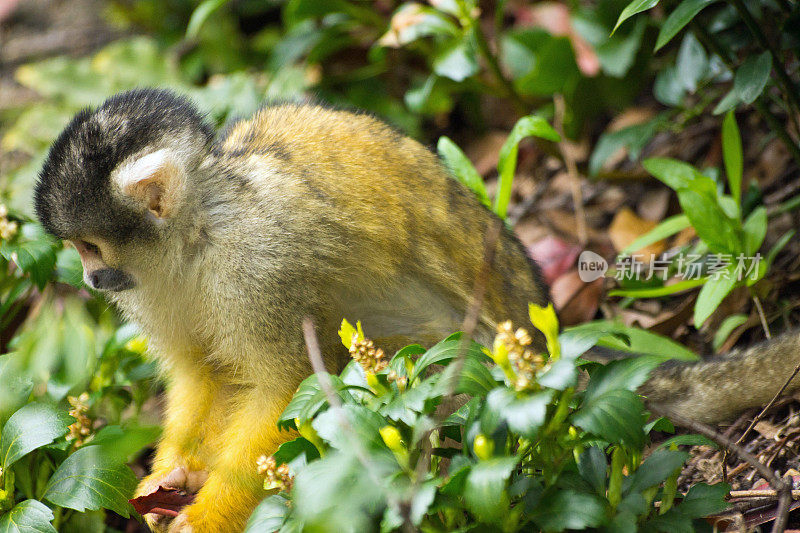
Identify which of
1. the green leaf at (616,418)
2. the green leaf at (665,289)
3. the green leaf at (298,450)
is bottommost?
the green leaf at (665,289)

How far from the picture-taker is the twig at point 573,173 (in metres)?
3.74

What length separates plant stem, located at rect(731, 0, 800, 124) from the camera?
256 cm

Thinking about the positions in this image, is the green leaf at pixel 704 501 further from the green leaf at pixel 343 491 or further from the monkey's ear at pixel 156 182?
the monkey's ear at pixel 156 182

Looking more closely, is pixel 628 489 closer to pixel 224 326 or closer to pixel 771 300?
pixel 224 326

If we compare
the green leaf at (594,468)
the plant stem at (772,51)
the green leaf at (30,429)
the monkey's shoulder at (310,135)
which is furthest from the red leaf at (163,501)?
the plant stem at (772,51)

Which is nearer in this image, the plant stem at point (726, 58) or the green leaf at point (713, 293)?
the green leaf at point (713, 293)

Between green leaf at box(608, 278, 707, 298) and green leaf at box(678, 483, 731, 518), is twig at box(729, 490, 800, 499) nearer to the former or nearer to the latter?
green leaf at box(678, 483, 731, 518)

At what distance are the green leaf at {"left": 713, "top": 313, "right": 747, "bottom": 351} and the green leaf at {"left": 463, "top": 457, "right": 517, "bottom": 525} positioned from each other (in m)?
1.80

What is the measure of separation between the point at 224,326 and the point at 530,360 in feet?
3.48

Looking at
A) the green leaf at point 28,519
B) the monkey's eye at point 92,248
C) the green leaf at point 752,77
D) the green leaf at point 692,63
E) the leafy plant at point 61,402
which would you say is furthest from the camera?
the green leaf at point 692,63

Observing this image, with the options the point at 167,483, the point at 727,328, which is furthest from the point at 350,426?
the point at 727,328

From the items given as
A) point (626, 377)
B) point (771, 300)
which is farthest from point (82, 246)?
point (771, 300)

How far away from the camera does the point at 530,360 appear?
1533mm

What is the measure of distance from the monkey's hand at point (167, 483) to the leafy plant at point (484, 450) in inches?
30.1
